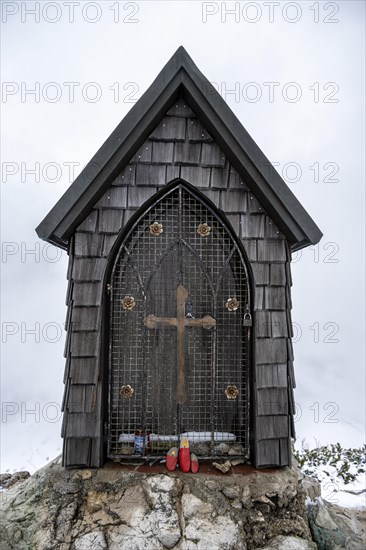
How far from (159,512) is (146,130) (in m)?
3.53

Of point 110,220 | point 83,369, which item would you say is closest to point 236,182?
point 110,220

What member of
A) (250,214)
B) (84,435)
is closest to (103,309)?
(84,435)

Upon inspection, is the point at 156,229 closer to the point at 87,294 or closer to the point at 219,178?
the point at 219,178

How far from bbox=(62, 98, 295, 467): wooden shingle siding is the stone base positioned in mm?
253

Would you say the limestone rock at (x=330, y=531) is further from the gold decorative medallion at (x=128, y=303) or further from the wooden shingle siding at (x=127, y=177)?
the wooden shingle siding at (x=127, y=177)

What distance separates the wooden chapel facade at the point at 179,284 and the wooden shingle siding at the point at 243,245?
1cm

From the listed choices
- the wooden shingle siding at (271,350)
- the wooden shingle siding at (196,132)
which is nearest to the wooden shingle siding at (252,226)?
the wooden shingle siding at (196,132)

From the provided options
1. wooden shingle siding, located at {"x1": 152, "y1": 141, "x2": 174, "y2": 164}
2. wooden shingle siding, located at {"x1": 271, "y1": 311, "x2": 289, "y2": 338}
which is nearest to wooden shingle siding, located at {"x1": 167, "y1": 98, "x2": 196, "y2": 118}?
wooden shingle siding, located at {"x1": 152, "y1": 141, "x2": 174, "y2": 164}

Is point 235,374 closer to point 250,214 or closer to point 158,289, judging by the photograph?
point 158,289

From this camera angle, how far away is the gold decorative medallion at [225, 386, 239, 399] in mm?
4016

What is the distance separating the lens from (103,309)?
390 centimetres

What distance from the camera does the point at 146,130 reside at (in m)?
3.88

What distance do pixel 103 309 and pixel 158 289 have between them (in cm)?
63

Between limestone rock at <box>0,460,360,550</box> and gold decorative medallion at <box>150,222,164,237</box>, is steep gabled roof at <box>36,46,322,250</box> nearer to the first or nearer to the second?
gold decorative medallion at <box>150,222,164,237</box>
